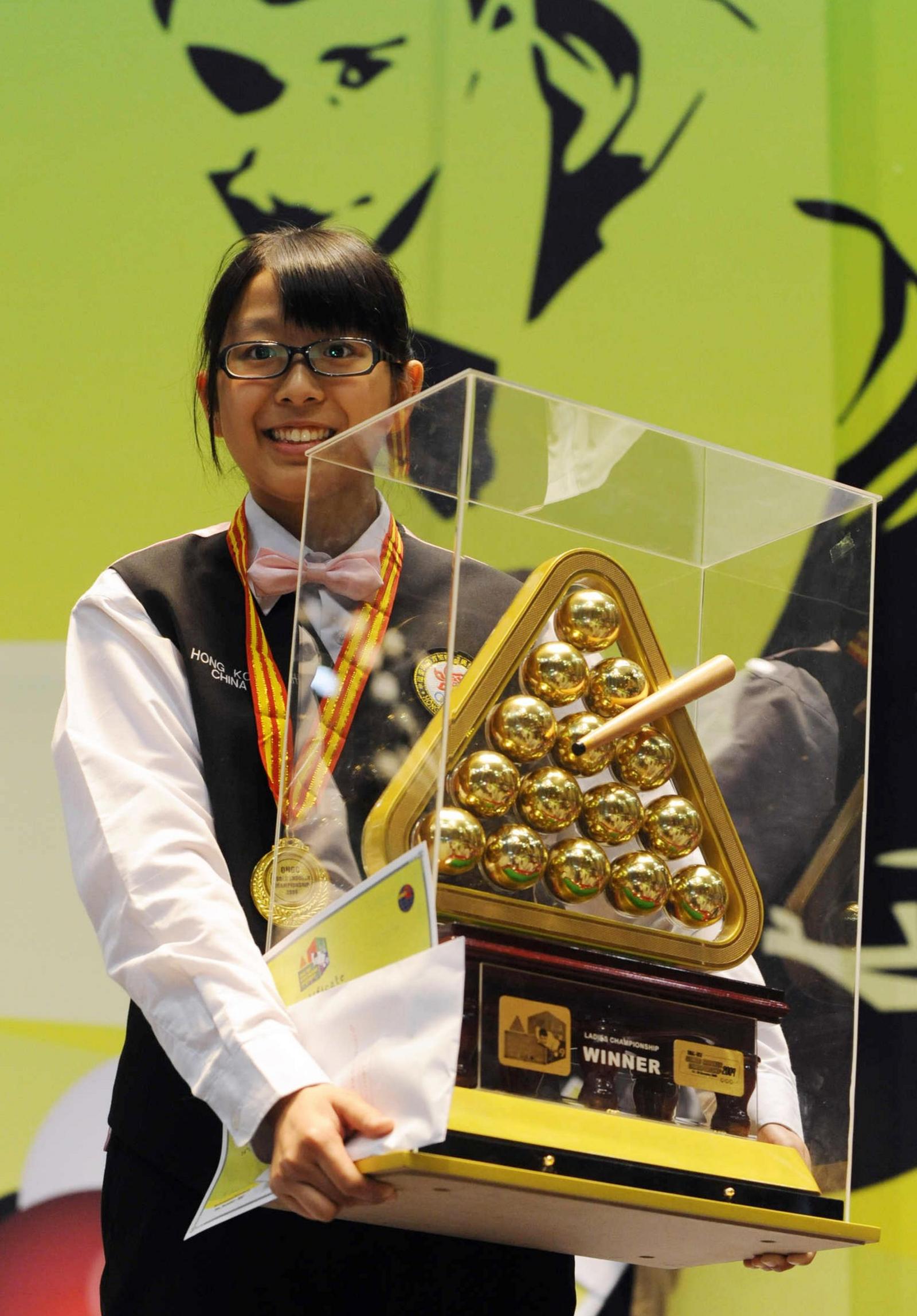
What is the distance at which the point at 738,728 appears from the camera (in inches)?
55.0

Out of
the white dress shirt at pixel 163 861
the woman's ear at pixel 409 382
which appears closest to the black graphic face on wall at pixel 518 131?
the woman's ear at pixel 409 382

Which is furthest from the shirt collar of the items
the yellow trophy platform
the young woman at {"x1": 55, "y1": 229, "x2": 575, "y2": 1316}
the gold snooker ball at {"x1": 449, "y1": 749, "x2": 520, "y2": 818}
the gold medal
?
the yellow trophy platform

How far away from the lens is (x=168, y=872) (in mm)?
1201

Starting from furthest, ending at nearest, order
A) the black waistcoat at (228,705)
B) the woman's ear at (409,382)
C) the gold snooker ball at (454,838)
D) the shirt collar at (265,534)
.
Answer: the woman's ear at (409,382) → the shirt collar at (265,534) → the black waistcoat at (228,705) → the gold snooker ball at (454,838)

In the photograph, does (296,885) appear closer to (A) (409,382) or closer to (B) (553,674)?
(B) (553,674)

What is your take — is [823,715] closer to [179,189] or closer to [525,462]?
[525,462]

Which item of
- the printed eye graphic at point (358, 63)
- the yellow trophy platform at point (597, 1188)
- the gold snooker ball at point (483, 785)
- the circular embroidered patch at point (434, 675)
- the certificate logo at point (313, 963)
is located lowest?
the yellow trophy platform at point (597, 1188)

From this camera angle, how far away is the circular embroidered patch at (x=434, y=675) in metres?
1.18

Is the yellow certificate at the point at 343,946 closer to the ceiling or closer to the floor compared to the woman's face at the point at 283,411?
closer to the floor

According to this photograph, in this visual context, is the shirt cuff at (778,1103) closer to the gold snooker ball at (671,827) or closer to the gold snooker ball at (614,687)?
the gold snooker ball at (671,827)

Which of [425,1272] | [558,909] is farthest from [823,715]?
[425,1272]

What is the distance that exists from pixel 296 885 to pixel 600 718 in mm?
276

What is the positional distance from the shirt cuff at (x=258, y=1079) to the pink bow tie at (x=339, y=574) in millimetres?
367

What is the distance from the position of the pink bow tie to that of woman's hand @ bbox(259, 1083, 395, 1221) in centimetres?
42
